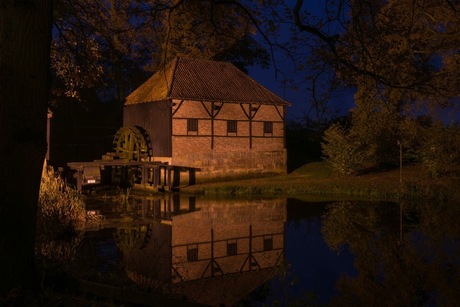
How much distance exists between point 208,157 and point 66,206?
14.2m

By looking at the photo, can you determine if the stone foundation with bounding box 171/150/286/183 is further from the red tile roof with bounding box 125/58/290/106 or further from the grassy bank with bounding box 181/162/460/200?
the red tile roof with bounding box 125/58/290/106

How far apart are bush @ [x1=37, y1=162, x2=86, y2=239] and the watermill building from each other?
39.8 feet

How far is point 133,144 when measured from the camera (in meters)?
27.4

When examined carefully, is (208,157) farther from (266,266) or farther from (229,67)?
(266,266)

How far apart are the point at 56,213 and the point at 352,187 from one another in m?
14.3

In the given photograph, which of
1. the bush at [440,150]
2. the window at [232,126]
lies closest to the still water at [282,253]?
the bush at [440,150]

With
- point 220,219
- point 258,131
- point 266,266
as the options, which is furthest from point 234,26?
point 258,131

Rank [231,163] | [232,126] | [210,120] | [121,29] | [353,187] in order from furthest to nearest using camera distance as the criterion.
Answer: [232,126], [231,163], [210,120], [353,187], [121,29]

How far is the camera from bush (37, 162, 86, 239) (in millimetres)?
11156

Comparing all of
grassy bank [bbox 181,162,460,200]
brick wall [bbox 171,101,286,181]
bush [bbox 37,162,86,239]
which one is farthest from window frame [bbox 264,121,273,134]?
bush [bbox 37,162,86,239]

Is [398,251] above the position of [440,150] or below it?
below

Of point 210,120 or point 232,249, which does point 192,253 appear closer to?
point 232,249

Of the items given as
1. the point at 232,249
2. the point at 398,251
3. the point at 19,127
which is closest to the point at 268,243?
the point at 232,249

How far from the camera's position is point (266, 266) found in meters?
10.4
